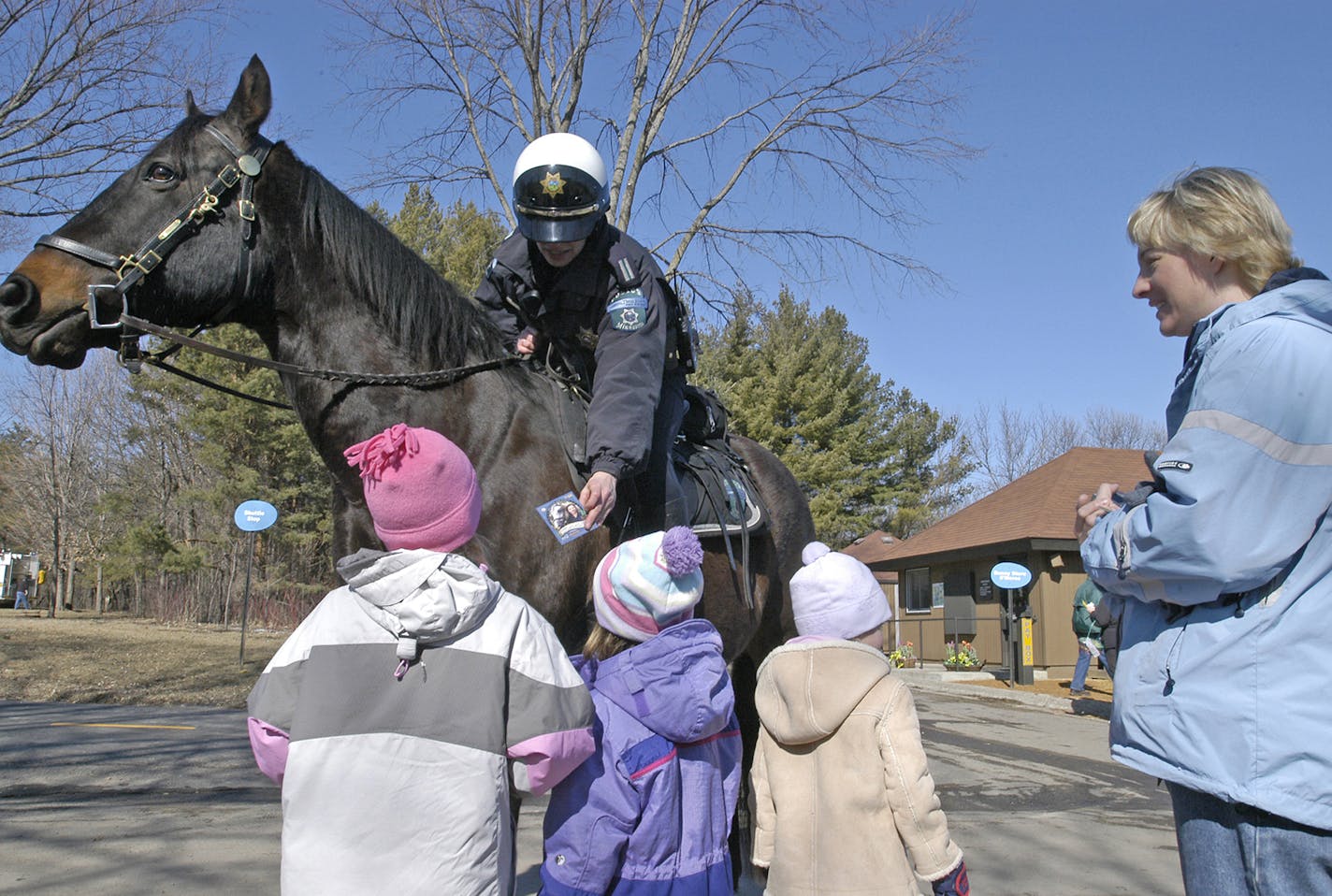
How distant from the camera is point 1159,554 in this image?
1.97 meters

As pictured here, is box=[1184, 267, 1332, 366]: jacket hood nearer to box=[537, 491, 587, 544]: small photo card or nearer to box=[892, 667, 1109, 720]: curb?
box=[537, 491, 587, 544]: small photo card

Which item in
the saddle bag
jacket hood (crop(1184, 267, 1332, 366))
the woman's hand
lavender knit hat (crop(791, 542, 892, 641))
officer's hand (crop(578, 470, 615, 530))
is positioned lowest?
lavender knit hat (crop(791, 542, 892, 641))

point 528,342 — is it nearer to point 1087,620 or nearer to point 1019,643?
point 1087,620

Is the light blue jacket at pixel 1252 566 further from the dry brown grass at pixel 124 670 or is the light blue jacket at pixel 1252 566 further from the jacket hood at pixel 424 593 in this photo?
the dry brown grass at pixel 124 670

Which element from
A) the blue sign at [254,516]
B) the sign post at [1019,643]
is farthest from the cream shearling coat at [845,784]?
the sign post at [1019,643]

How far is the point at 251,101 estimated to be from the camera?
3.62 m

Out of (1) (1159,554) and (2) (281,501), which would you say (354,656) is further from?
(2) (281,501)

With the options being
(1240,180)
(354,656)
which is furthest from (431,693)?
(1240,180)

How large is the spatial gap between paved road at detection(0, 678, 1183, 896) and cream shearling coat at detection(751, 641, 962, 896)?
159 cm

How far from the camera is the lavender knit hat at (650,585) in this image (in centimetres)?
288

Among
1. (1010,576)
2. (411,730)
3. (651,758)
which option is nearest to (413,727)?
(411,730)

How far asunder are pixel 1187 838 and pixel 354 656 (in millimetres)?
1851

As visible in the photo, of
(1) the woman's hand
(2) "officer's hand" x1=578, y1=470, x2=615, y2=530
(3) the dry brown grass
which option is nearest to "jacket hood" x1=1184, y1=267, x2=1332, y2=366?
(1) the woman's hand

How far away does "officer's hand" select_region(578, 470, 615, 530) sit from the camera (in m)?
3.22
